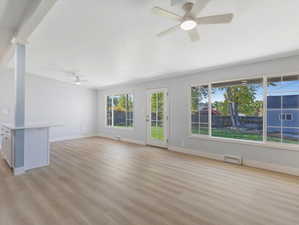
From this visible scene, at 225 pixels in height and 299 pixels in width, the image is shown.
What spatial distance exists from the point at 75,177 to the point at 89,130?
16.1ft

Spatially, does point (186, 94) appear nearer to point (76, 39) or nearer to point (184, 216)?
point (76, 39)

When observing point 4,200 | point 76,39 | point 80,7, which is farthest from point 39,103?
point 80,7

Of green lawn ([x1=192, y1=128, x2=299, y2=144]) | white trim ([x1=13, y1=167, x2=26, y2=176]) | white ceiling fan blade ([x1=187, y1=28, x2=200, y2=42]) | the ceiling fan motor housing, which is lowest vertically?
white trim ([x1=13, y1=167, x2=26, y2=176])

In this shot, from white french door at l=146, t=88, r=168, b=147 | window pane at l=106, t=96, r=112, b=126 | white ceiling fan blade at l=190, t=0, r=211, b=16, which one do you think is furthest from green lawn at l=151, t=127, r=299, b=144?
window pane at l=106, t=96, r=112, b=126

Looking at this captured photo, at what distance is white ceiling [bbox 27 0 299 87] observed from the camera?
2153 mm

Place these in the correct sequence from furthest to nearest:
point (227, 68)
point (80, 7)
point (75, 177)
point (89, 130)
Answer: point (89, 130)
point (227, 68)
point (75, 177)
point (80, 7)

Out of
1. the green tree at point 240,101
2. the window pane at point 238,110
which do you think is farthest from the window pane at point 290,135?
the green tree at point 240,101

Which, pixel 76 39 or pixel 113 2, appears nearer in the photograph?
pixel 113 2

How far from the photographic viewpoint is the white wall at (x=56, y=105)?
215 inches

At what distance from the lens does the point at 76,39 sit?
10.3 feet

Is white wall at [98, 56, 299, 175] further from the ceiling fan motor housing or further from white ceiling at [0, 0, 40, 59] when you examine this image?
white ceiling at [0, 0, 40, 59]

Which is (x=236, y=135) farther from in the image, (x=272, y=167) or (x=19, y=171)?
(x=19, y=171)

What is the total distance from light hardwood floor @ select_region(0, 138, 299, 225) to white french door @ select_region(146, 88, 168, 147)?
5.83 feet

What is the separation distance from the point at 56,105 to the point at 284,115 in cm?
729
